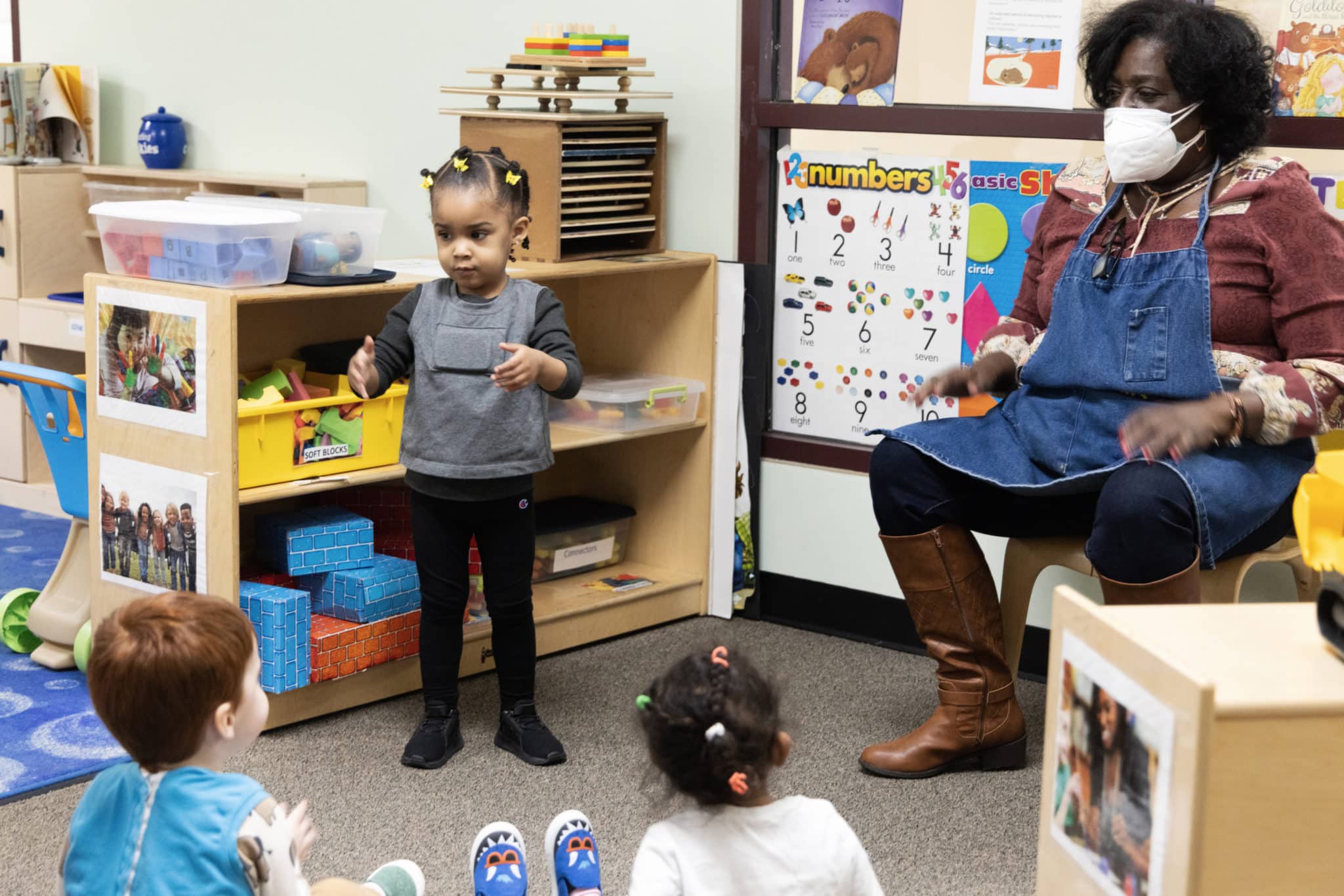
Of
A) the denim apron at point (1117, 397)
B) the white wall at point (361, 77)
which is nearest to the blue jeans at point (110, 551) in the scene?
the white wall at point (361, 77)

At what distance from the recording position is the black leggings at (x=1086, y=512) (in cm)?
218

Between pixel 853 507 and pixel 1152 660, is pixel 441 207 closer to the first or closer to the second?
pixel 853 507

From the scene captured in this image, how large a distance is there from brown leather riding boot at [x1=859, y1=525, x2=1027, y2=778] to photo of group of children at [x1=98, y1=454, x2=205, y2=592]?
3.89ft

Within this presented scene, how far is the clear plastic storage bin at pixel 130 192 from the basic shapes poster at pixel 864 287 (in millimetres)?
1733

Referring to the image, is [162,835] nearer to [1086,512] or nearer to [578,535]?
[1086,512]

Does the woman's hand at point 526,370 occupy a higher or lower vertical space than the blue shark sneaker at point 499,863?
higher

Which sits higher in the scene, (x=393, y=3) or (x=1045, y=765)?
(x=393, y=3)

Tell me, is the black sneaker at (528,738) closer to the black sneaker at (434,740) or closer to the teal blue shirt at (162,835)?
the black sneaker at (434,740)

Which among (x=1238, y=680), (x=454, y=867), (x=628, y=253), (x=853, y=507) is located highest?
(x=628, y=253)

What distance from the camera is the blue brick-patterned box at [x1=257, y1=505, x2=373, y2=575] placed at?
108 inches

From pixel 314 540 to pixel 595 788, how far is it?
729 mm

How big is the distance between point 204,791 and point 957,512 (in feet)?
4.63

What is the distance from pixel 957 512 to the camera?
2471 millimetres

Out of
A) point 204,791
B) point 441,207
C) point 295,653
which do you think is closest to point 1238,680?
point 204,791
